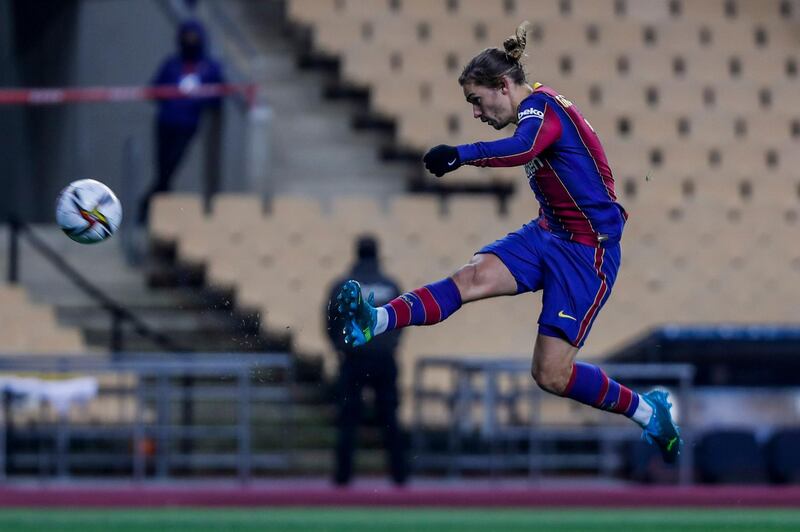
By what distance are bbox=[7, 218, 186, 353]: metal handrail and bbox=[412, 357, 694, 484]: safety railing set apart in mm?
2166

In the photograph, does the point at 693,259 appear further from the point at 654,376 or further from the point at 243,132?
the point at 243,132

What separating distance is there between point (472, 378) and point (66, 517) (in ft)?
12.6

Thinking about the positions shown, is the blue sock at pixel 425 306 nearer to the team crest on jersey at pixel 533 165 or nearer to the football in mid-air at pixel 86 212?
the team crest on jersey at pixel 533 165

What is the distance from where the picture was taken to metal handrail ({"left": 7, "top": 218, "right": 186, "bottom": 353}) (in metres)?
12.6

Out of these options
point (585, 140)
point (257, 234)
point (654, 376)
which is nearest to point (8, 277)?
point (257, 234)

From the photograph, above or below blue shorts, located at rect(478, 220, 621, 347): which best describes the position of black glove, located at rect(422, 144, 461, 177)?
above

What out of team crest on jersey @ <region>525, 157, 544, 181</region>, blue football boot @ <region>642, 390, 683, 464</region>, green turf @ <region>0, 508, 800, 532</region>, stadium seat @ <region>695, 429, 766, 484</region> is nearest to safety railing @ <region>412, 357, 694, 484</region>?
stadium seat @ <region>695, 429, 766, 484</region>

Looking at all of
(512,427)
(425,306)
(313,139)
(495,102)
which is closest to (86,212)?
(425,306)

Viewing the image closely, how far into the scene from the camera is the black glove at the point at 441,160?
6.17 m

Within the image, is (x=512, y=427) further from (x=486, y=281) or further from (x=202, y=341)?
(x=486, y=281)

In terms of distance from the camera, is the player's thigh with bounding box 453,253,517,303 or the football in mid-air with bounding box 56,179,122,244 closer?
the player's thigh with bounding box 453,253,517,303

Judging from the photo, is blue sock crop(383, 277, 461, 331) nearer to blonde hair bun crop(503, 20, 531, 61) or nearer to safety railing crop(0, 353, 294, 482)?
blonde hair bun crop(503, 20, 531, 61)

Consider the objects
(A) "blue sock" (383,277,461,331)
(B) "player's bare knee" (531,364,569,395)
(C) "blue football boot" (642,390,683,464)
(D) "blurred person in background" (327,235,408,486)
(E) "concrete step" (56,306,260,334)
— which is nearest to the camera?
(A) "blue sock" (383,277,461,331)

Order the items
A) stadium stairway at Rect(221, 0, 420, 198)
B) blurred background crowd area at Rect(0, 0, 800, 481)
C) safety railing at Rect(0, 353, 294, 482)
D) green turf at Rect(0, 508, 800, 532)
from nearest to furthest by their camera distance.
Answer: green turf at Rect(0, 508, 800, 532) → safety railing at Rect(0, 353, 294, 482) → blurred background crowd area at Rect(0, 0, 800, 481) → stadium stairway at Rect(221, 0, 420, 198)
